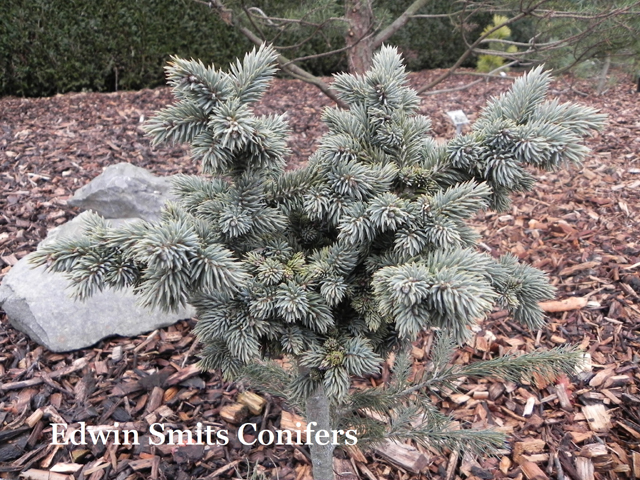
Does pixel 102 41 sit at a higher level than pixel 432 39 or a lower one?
lower

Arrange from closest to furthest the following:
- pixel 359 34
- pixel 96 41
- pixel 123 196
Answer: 1. pixel 123 196
2. pixel 359 34
3. pixel 96 41

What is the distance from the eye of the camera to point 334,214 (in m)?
1.24

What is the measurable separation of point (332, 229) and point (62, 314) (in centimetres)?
187

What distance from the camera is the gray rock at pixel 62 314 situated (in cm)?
256

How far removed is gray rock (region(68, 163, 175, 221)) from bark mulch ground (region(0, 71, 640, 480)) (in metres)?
0.43

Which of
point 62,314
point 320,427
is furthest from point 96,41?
point 320,427

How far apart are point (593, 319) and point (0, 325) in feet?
10.6

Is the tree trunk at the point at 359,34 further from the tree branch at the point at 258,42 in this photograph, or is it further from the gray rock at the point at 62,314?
the gray rock at the point at 62,314

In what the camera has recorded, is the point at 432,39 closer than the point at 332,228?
No

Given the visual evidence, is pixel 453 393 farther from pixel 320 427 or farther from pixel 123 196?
pixel 123 196

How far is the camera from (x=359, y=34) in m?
3.74

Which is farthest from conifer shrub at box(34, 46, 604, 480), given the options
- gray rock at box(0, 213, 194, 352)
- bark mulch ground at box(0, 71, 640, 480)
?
gray rock at box(0, 213, 194, 352)

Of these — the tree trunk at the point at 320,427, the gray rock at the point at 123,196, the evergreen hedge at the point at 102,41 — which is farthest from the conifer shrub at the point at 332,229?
the evergreen hedge at the point at 102,41

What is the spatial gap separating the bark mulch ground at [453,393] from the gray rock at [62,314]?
72 millimetres
